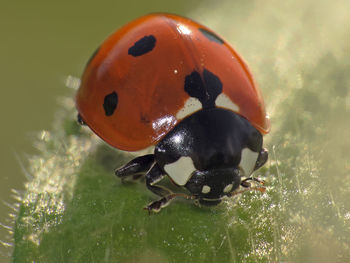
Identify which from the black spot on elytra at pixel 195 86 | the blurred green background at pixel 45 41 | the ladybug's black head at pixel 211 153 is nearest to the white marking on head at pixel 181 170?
the ladybug's black head at pixel 211 153

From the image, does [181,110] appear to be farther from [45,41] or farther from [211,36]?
[45,41]

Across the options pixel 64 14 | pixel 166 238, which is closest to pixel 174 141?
pixel 166 238

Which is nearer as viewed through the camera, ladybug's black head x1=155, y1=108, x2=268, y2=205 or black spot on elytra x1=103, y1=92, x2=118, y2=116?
ladybug's black head x1=155, y1=108, x2=268, y2=205

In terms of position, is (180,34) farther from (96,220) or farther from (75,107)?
(96,220)

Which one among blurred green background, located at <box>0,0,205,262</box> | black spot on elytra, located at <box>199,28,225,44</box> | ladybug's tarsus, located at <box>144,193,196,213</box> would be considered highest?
black spot on elytra, located at <box>199,28,225,44</box>

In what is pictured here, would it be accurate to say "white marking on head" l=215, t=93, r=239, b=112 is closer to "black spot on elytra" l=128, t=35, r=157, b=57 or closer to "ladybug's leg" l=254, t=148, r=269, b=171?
"ladybug's leg" l=254, t=148, r=269, b=171

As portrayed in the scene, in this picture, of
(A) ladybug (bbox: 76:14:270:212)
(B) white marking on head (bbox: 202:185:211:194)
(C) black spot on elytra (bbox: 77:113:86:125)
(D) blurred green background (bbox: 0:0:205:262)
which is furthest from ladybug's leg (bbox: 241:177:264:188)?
(D) blurred green background (bbox: 0:0:205:262)

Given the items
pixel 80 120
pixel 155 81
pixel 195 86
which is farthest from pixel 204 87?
pixel 80 120
